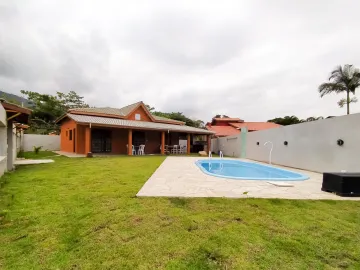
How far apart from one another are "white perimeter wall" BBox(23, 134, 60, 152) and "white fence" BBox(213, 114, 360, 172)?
24174 millimetres

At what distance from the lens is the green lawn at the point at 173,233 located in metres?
2.31

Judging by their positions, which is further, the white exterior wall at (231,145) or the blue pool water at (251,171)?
the white exterior wall at (231,145)

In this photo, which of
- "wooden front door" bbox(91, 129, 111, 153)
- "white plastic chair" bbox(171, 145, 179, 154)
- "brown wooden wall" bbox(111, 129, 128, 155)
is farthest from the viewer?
"white plastic chair" bbox(171, 145, 179, 154)

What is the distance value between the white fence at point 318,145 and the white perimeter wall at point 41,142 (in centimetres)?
2417

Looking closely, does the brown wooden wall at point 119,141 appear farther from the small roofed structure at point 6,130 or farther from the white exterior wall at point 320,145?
the white exterior wall at point 320,145

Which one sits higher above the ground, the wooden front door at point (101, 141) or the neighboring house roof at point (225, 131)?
the neighboring house roof at point (225, 131)

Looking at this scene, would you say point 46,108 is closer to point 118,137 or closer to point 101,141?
point 101,141

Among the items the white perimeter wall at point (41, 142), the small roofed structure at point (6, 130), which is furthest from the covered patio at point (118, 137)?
the small roofed structure at point (6, 130)

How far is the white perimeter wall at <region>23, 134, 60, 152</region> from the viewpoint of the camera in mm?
22781

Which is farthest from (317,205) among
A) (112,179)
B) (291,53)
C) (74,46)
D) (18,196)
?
(74,46)

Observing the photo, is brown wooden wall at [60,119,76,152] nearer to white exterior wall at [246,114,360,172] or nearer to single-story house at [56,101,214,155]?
single-story house at [56,101,214,155]

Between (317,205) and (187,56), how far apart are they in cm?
1379

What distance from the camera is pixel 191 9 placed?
32.3 ft

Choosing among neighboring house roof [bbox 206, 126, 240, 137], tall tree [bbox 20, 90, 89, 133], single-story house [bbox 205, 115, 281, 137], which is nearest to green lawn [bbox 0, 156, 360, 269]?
single-story house [bbox 205, 115, 281, 137]
